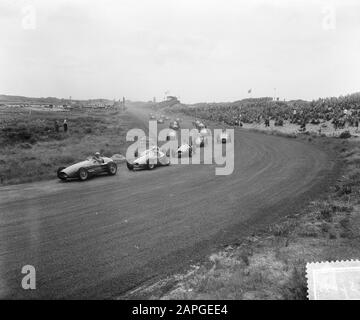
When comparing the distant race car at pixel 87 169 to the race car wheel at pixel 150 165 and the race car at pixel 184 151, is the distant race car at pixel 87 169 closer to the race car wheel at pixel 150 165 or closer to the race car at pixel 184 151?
the race car wheel at pixel 150 165

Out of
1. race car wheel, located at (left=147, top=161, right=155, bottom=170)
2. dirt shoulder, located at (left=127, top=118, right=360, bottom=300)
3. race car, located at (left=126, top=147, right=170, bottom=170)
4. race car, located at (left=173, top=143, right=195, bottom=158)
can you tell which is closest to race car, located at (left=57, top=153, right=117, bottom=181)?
race car, located at (left=126, top=147, right=170, bottom=170)

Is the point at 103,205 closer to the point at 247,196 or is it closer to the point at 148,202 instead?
the point at 148,202

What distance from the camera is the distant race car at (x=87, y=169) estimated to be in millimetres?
18039

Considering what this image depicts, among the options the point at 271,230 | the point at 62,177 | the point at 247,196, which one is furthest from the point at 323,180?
the point at 62,177

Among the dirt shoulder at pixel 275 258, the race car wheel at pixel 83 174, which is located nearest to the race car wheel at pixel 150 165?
the race car wheel at pixel 83 174

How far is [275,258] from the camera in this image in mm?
8242

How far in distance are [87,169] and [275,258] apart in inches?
501

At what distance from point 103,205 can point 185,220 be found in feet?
11.4

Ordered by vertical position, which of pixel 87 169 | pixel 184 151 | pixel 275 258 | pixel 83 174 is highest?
pixel 184 151

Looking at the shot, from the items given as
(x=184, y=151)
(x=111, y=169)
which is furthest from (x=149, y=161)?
(x=184, y=151)

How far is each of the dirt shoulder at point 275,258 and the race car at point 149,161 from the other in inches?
445

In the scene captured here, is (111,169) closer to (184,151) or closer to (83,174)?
(83,174)

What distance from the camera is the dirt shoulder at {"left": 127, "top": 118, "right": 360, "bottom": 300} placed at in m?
6.73

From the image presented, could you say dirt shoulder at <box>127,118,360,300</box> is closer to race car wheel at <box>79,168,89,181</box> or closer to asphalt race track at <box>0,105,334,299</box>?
asphalt race track at <box>0,105,334,299</box>
